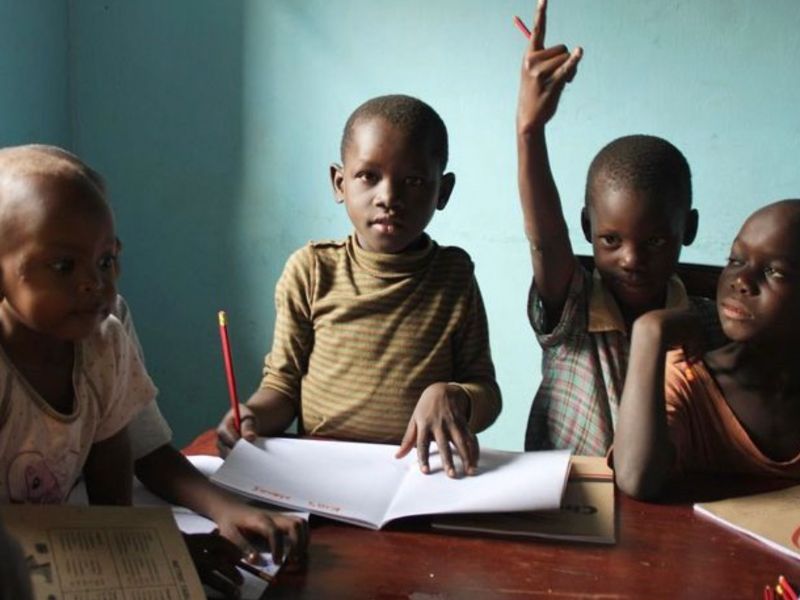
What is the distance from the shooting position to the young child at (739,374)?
1160mm

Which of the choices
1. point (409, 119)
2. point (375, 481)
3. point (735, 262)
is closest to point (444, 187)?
point (409, 119)

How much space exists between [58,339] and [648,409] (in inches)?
26.3

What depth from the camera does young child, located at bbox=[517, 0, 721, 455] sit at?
4.56ft

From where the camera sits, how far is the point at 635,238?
139cm

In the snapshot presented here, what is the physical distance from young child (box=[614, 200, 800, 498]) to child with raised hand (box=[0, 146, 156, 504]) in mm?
578

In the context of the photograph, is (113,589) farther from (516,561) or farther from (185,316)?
(185,316)

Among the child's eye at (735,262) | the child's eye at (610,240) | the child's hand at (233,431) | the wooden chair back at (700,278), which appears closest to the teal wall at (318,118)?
the wooden chair back at (700,278)

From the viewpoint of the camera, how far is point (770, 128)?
207cm

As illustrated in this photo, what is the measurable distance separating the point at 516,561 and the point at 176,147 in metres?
1.69

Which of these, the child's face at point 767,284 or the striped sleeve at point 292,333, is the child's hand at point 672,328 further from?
the striped sleeve at point 292,333

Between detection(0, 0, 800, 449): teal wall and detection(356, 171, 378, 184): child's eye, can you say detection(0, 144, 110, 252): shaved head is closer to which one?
detection(356, 171, 378, 184): child's eye

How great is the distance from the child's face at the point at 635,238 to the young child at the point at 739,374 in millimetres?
163

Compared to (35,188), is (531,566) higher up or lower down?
lower down

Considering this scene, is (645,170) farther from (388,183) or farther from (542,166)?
(388,183)
